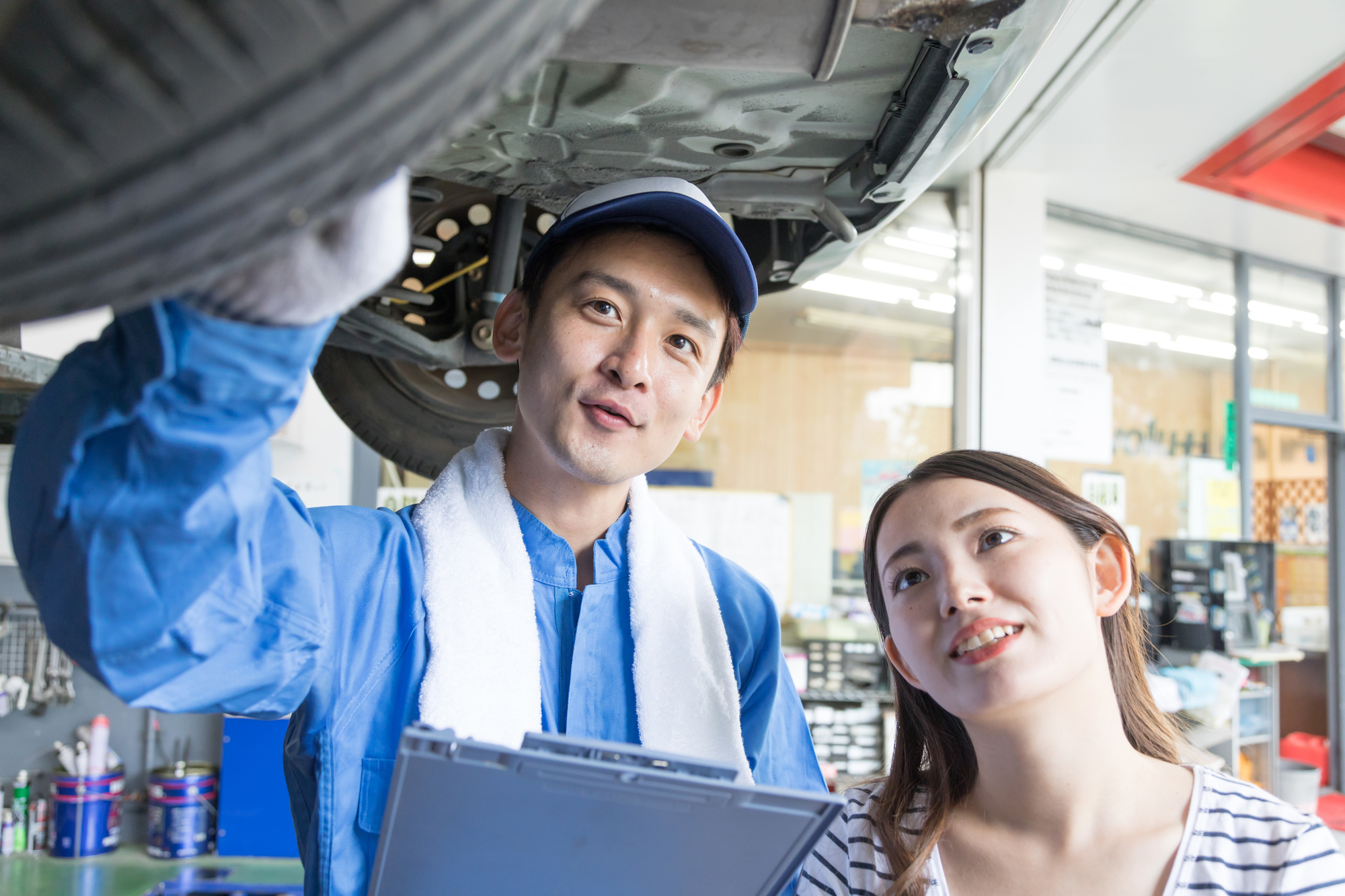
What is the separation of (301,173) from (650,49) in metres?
0.53

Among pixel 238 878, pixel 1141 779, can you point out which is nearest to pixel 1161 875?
pixel 1141 779

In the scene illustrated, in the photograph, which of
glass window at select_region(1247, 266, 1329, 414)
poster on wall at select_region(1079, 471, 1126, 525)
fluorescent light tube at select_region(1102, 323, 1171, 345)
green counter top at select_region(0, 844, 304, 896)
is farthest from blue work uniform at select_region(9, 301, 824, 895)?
glass window at select_region(1247, 266, 1329, 414)

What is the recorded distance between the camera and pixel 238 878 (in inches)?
83.1

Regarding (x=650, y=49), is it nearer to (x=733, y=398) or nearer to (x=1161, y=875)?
(x=1161, y=875)

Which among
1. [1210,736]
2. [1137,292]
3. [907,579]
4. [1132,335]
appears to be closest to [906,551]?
[907,579]

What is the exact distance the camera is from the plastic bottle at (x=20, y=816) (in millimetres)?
2211

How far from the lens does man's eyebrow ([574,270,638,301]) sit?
94 cm

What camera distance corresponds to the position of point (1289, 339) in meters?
4.28

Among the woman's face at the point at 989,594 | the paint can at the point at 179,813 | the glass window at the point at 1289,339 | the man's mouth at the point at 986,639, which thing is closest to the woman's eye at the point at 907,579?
the woman's face at the point at 989,594

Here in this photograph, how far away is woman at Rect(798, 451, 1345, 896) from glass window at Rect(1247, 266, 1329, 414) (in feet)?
12.4

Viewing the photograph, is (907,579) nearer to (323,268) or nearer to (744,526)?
(323,268)

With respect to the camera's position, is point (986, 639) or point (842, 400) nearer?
point (986, 639)

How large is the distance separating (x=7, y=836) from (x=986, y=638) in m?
2.53

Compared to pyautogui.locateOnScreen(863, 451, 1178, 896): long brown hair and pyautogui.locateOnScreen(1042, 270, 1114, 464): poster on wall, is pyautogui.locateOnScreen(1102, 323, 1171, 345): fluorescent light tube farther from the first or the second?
pyautogui.locateOnScreen(863, 451, 1178, 896): long brown hair
